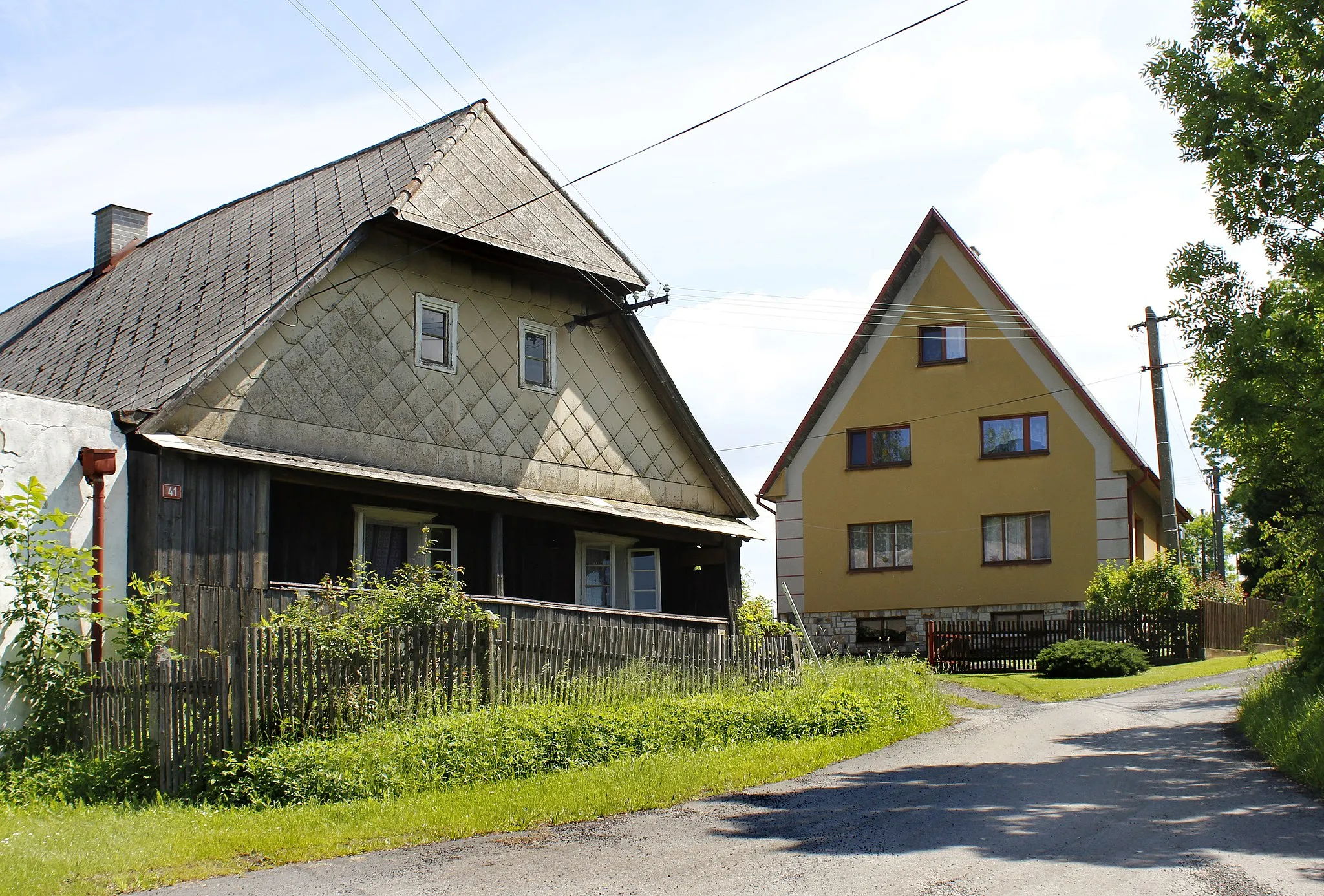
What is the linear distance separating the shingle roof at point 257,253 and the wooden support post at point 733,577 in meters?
4.71

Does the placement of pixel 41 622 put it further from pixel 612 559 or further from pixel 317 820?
pixel 612 559

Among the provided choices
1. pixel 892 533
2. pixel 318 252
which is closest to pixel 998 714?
pixel 318 252

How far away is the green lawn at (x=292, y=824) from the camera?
8484mm

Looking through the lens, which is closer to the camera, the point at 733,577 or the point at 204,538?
the point at 204,538

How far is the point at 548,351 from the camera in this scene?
64.2 feet

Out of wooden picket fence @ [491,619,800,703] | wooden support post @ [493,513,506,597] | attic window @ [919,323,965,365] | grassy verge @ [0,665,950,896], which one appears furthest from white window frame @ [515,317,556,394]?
attic window @ [919,323,965,365]

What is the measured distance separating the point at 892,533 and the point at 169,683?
24.0 meters

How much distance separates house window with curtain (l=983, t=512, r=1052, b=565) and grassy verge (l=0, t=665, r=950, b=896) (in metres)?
19.6

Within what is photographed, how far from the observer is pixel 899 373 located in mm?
33094

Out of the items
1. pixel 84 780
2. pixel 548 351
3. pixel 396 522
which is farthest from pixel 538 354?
pixel 84 780

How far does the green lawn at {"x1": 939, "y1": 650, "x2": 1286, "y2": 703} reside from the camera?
21.2 meters

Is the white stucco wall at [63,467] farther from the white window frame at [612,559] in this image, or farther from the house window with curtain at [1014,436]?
the house window with curtain at [1014,436]

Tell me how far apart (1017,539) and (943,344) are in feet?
17.1

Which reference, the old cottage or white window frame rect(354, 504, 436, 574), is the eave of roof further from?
white window frame rect(354, 504, 436, 574)
